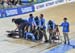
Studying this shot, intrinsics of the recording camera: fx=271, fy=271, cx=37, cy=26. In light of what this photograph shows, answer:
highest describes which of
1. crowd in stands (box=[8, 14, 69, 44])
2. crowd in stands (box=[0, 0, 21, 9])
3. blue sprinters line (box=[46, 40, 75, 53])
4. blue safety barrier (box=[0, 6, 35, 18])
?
crowd in stands (box=[0, 0, 21, 9])

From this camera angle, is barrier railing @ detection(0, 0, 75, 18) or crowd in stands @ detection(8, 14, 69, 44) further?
barrier railing @ detection(0, 0, 75, 18)

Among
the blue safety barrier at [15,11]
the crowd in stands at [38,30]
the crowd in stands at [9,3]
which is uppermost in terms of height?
the crowd in stands at [9,3]

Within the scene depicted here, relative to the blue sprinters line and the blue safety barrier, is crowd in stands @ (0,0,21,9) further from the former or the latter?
the blue sprinters line

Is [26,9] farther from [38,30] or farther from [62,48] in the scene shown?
[62,48]

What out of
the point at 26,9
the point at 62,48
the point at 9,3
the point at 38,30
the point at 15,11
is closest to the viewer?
the point at 62,48

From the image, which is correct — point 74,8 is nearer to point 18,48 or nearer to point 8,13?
point 8,13

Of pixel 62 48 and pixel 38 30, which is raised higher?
pixel 38 30

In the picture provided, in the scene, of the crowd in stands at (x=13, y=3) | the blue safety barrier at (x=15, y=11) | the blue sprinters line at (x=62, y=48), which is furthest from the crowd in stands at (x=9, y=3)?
the blue sprinters line at (x=62, y=48)

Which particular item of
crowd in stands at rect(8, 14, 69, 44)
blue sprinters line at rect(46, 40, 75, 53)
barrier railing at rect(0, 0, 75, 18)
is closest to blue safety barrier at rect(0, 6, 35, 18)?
barrier railing at rect(0, 0, 75, 18)

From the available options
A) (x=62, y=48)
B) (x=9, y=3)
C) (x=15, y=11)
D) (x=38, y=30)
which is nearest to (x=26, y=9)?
(x=15, y=11)

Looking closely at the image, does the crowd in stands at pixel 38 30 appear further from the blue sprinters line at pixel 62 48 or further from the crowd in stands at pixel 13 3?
the crowd in stands at pixel 13 3

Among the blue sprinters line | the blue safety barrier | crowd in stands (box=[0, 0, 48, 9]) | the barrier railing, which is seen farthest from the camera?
crowd in stands (box=[0, 0, 48, 9])

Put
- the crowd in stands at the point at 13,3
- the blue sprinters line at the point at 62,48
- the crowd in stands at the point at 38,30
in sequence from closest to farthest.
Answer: the blue sprinters line at the point at 62,48, the crowd in stands at the point at 38,30, the crowd in stands at the point at 13,3

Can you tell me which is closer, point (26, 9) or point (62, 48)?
point (62, 48)
